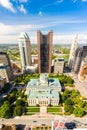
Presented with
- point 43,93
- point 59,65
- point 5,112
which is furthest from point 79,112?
point 59,65

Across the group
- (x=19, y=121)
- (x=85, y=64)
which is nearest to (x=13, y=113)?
(x=19, y=121)

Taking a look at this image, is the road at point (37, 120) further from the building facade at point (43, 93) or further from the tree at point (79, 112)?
the building facade at point (43, 93)

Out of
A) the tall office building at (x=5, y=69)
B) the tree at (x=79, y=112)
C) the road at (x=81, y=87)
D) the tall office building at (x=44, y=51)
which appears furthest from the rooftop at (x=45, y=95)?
the tall office building at (x=44, y=51)

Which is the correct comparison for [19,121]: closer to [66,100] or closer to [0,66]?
[66,100]

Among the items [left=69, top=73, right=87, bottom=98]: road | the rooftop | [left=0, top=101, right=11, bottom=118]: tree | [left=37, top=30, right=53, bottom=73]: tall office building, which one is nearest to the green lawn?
the rooftop

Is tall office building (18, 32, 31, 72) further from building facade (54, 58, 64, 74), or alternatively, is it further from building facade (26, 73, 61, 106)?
building facade (26, 73, 61, 106)
